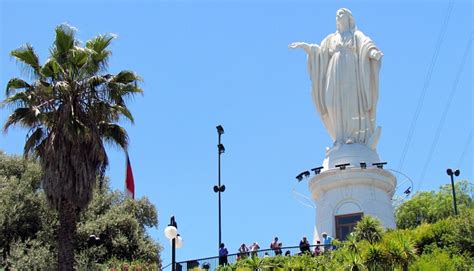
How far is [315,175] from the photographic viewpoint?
36688mm

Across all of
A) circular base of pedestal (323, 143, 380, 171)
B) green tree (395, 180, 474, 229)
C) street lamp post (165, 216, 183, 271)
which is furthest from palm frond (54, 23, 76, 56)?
green tree (395, 180, 474, 229)

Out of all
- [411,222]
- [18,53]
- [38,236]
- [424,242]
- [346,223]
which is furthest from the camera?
[411,222]

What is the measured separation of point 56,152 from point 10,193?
13631mm

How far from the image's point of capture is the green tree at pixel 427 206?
58656mm

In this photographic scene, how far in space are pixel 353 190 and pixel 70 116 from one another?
13.3 metres

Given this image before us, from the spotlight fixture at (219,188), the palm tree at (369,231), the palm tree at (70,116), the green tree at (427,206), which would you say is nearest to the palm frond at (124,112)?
the palm tree at (70,116)

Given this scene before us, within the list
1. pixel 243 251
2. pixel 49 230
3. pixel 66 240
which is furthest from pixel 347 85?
pixel 66 240

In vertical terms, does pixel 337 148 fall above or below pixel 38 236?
above

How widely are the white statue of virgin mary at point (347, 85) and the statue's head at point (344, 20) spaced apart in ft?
0.14

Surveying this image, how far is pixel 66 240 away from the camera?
2573 centimetres

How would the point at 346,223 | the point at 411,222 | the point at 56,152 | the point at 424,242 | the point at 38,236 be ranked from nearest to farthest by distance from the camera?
the point at 56,152 < the point at 424,242 < the point at 346,223 < the point at 38,236 < the point at 411,222

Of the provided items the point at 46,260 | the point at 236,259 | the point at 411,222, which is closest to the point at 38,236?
the point at 46,260

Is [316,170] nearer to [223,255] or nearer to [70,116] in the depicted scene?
[223,255]

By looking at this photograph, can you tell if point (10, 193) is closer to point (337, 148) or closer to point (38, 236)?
point (38, 236)
